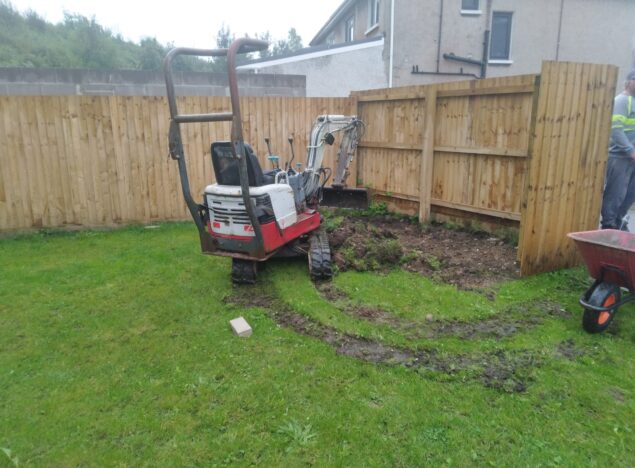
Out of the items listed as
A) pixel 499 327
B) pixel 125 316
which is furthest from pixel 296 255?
pixel 499 327

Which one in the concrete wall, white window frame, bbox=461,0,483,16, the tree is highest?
the tree

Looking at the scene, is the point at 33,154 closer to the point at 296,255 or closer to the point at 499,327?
the point at 296,255

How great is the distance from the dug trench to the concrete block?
354mm

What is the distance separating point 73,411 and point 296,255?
10.1ft

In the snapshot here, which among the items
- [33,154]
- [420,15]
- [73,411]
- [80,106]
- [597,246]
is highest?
[420,15]

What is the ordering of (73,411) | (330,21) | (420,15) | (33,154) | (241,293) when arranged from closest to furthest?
Answer: 1. (73,411)
2. (241,293)
3. (33,154)
4. (420,15)
5. (330,21)

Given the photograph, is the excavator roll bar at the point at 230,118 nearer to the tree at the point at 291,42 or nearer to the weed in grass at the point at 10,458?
the weed in grass at the point at 10,458

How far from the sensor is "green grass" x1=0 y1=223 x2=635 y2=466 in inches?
103

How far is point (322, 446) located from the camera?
8.65 feet

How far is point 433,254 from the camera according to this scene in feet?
19.6

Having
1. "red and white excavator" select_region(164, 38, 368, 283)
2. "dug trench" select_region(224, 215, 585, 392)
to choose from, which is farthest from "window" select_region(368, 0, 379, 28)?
"red and white excavator" select_region(164, 38, 368, 283)

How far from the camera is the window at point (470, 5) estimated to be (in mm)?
14188

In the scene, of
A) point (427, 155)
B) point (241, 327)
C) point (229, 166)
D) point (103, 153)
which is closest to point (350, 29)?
point (427, 155)

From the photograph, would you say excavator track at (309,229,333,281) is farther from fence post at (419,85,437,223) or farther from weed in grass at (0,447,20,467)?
weed in grass at (0,447,20,467)
